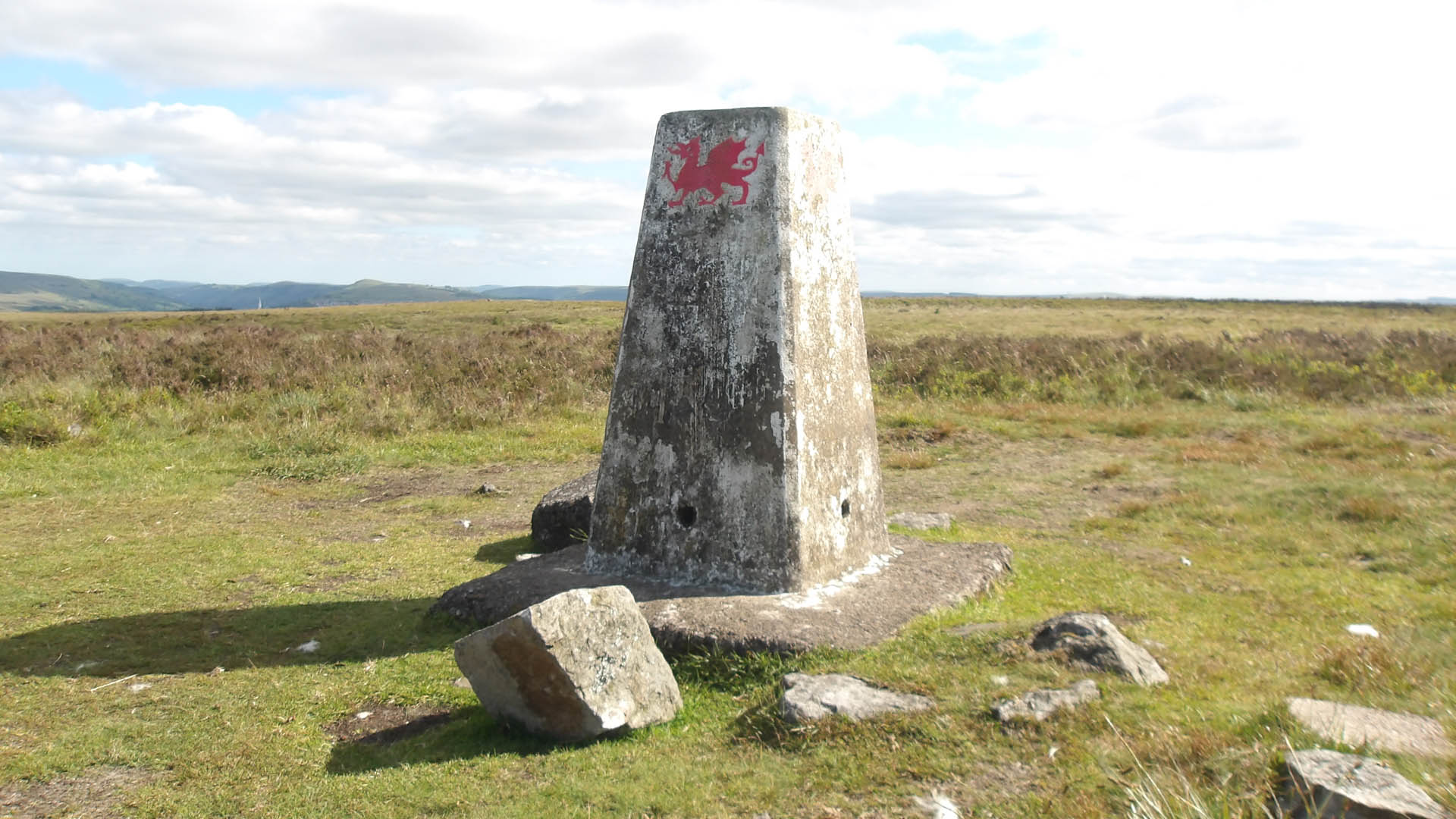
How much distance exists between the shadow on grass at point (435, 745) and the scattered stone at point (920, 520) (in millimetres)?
4234

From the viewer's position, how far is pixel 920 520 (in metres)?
8.45

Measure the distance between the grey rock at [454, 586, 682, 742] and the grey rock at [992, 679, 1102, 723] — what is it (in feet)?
4.87

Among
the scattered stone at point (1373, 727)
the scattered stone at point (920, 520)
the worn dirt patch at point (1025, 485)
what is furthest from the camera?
the worn dirt patch at point (1025, 485)

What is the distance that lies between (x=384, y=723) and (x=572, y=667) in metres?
1.15

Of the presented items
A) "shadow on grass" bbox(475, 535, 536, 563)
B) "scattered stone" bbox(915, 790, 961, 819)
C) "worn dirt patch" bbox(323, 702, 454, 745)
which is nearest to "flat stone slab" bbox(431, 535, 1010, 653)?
"worn dirt patch" bbox(323, 702, 454, 745)

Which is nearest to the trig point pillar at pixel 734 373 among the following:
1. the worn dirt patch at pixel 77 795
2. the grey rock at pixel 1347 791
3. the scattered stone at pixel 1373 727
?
the scattered stone at pixel 1373 727

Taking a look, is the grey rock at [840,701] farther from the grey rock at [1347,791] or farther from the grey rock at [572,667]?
the grey rock at [1347,791]

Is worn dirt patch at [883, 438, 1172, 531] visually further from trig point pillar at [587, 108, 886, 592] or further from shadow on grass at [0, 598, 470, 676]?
shadow on grass at [0, 598, 470, 676]

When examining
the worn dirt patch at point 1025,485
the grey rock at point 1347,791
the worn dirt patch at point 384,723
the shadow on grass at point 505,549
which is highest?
the grey rock at point 1347,791

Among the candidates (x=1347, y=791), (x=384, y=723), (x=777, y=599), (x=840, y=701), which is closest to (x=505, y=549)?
(x=777, y=599)

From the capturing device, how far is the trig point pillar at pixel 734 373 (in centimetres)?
580

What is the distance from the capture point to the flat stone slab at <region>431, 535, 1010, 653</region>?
5.28 metres

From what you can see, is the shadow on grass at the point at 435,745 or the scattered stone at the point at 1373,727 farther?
the shadow on grass at the point at 435,745

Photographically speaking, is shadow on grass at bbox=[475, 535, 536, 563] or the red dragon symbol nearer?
the red dragon symbol
